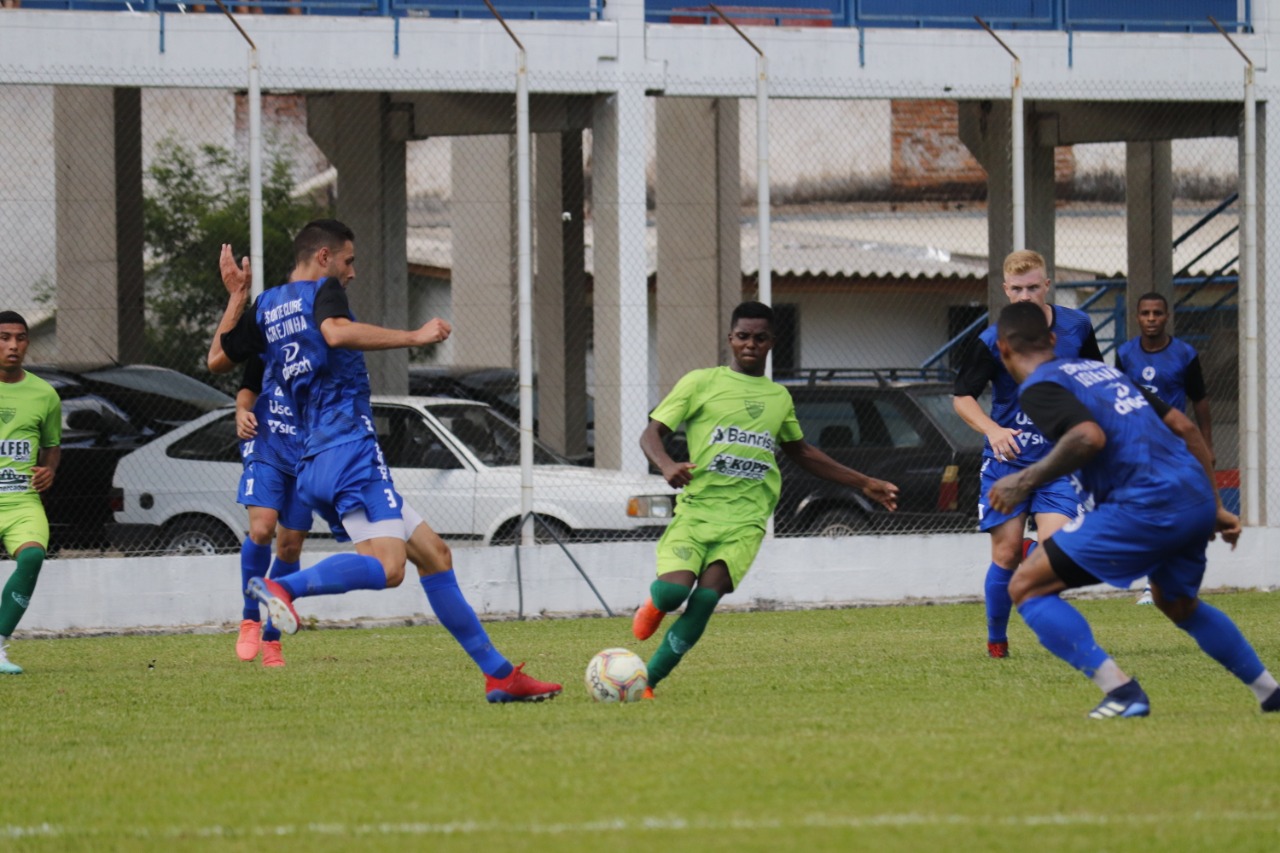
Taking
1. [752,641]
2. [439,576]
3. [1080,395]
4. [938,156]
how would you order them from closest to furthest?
[1080,395] → [439,576] → [752,641] → [938,156]

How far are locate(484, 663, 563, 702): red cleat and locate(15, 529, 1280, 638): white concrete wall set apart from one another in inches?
241

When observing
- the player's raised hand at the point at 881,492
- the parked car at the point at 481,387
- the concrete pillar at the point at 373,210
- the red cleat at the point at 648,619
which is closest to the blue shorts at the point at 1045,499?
the player's raised hand at the point at 881,492

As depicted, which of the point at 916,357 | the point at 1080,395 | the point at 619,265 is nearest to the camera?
the point at 1080,395

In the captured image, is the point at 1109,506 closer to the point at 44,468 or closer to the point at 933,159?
the point at 44,468

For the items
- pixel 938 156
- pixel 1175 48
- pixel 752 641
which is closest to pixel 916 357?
pixel 1175 48

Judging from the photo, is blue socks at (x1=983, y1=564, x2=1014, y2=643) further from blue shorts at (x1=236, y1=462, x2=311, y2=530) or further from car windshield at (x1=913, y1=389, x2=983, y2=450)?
car windshield at (x1=913, y1=389, x2=983, y2=450)

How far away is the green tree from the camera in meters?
19.3

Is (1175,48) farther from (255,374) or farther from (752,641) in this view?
(255,374)

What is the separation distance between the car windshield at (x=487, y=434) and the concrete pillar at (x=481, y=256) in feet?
24.1

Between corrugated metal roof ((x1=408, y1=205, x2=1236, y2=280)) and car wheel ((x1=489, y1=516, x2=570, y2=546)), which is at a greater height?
corrugated metal roof ((x1=408, y1=205, x2=1236, y2=280))

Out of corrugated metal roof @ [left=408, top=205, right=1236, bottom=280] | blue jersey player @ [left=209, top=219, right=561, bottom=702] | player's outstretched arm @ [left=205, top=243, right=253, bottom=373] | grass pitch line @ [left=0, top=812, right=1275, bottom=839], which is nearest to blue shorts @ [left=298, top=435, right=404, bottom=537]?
blue jersey player @ [left=209, top=219, right=561, bottom=702]

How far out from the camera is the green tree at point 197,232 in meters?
19.3

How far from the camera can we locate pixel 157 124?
97.1 ft

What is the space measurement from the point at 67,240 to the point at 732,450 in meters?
11.6
